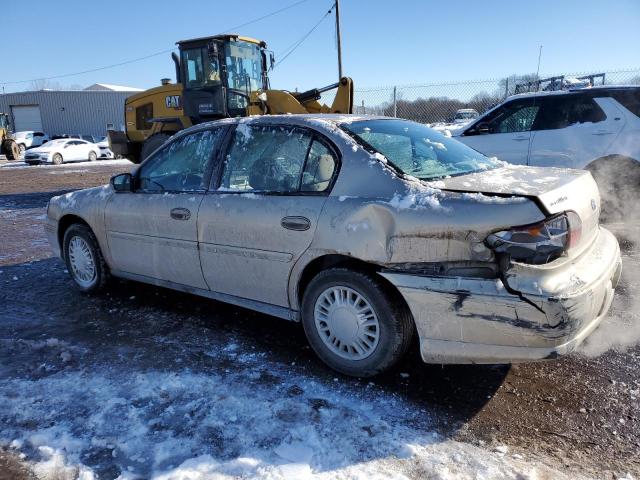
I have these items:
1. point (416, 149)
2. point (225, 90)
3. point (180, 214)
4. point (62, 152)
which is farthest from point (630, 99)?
point (62, 152)

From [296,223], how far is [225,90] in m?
8.71

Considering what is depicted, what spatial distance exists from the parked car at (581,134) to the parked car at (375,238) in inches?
140

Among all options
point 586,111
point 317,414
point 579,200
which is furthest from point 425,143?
point 586,111

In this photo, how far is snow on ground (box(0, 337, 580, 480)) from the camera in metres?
2.27

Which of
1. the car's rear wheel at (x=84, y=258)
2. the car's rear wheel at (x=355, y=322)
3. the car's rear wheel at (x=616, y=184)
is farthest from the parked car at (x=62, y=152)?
the car's rear wheel at (x=355, y=322)

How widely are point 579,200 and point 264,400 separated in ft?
6.91

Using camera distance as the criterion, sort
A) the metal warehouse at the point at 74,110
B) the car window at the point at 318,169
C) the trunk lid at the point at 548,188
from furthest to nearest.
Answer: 1. the metal warehouse at the point at 74,110
2. the car window at the point at 318,169
3. the trunk lid at the point at 548,188

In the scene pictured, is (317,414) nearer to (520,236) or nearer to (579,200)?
(520,236)

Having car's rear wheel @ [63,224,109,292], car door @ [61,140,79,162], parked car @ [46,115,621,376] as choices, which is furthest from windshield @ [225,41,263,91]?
car door @ [61,140,79,162]

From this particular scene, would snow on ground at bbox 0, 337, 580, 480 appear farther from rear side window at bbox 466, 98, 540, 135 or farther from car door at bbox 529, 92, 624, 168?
rear side window at bbox 466, 98, 540, 135

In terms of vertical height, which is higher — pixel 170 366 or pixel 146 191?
pixel 146 191

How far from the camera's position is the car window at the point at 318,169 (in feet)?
10.2

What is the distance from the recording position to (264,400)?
2.82 m

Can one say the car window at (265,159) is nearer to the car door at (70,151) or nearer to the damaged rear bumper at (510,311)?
the damaged rear bumper at (510,311)
